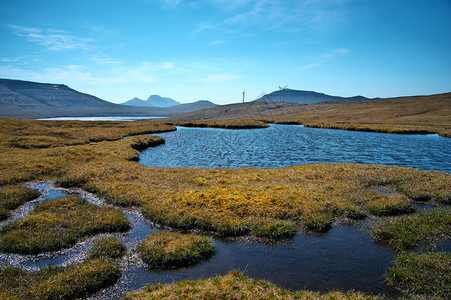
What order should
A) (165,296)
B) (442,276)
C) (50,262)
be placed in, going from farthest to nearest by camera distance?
(50,262) < (442,276) < (165,296)

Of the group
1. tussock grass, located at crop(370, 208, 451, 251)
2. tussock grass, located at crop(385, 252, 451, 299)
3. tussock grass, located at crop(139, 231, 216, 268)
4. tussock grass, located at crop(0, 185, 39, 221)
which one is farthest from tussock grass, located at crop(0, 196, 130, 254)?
tussock grass, located at crop(370, 208, 451, 251)

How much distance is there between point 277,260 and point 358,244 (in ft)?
18.0

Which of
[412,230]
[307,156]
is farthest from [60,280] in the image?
[307,156]

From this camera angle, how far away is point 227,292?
35.1 ft

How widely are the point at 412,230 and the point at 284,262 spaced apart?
29.5ft

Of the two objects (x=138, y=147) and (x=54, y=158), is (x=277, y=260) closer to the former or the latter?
(x=54, y=158)

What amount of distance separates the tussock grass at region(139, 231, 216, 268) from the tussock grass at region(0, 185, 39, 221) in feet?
41.2

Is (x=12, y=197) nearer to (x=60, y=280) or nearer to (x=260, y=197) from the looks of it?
(x=60, y=280)

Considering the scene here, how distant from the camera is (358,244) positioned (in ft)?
51.5

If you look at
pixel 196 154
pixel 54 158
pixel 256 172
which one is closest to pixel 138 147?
pixel 196 154

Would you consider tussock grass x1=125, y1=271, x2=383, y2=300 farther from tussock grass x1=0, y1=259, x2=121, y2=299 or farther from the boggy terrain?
the boggy terrain

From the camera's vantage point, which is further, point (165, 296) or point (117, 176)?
point (117, 176)

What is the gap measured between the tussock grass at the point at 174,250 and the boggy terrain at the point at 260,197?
1.87m

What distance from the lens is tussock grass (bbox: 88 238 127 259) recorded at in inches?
556
